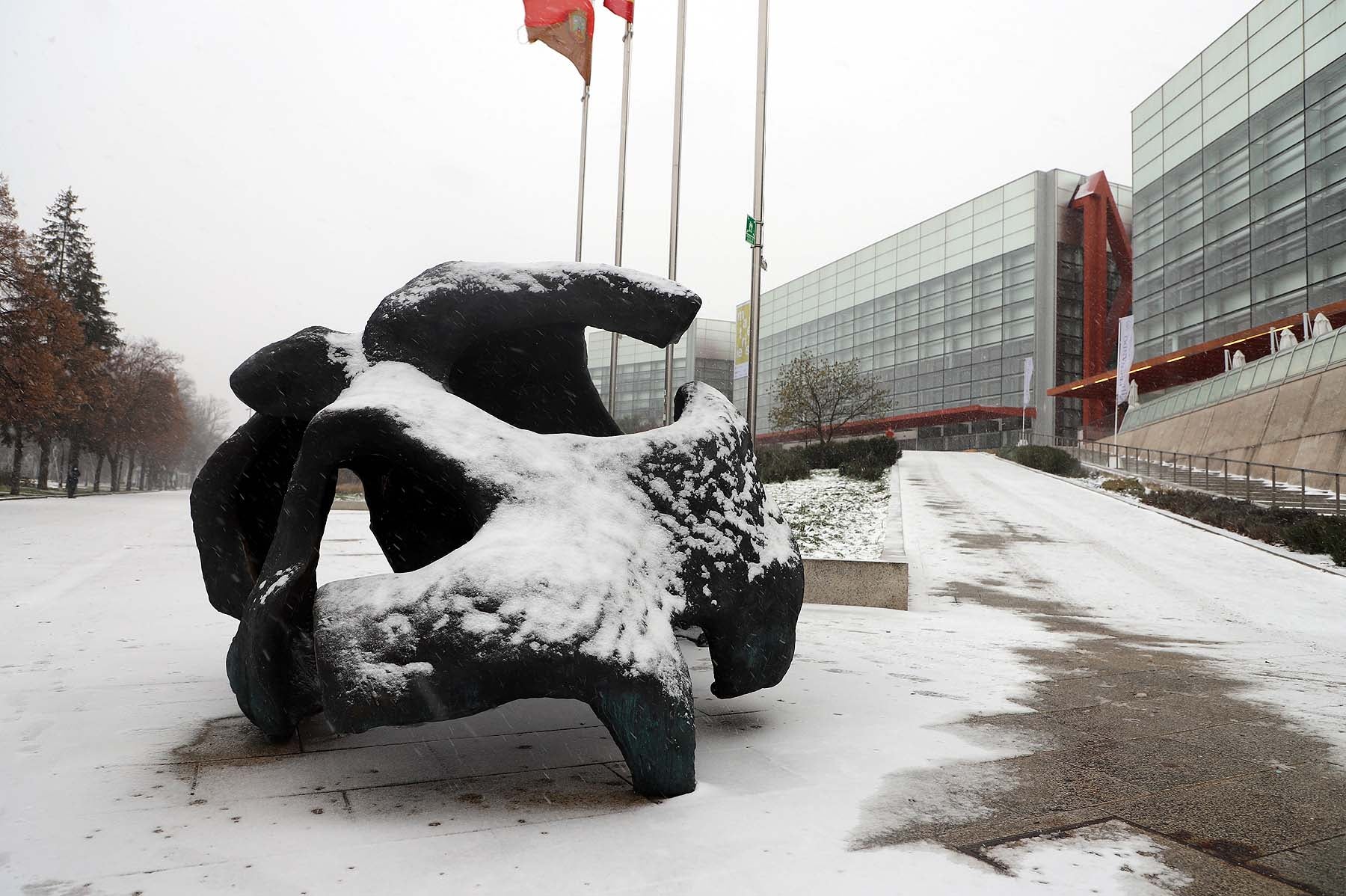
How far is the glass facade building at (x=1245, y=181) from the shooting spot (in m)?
30.3

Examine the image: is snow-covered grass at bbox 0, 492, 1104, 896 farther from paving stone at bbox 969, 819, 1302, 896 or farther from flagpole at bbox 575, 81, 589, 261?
flagpole at bbox 575, 81, 589, 261

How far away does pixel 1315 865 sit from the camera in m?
2.91

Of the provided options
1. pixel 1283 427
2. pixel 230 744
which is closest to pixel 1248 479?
pixel 1283 427

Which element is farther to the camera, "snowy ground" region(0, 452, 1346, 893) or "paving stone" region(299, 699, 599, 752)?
"paving stone" region(299, 699, 599, 752)

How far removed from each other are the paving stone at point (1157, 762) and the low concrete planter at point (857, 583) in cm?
574

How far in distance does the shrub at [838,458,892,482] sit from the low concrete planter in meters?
13.1

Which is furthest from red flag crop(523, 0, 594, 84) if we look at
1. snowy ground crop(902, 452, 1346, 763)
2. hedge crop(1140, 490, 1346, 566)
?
hedge crop(1140, 490, 1346, 566)

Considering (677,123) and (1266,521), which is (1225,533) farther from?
(677,123)

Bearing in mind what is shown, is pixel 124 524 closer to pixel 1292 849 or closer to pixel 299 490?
pixel 299 490

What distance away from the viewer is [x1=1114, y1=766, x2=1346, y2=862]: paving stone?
3123 mm

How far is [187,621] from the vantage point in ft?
26.0

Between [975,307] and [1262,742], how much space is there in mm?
50665

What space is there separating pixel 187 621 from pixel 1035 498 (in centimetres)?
1910

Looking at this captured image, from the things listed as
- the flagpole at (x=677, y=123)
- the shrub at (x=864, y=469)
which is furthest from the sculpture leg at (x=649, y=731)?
the shrub at (x=864, y=469)
